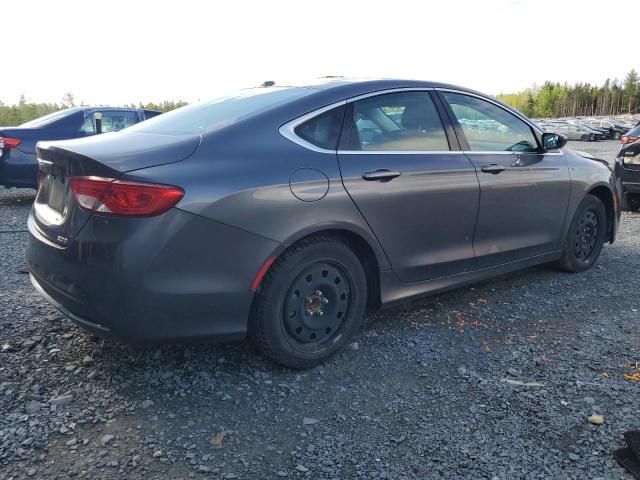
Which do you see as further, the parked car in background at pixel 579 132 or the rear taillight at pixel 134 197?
the parked car in background at pixel 579 132

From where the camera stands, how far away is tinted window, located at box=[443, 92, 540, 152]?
3781 millimetres

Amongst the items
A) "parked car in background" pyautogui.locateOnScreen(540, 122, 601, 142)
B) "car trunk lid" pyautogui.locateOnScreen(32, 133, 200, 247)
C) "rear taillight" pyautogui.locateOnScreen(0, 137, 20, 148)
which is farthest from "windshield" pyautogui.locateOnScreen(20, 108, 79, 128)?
"parked car in background" pyautogui.locateOnScreen(540, 122, 601, 142)

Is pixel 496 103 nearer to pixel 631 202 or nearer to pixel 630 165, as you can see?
pixel 630 165

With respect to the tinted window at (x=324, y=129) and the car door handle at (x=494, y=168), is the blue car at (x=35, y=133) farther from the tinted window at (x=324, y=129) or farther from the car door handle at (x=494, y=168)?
the car door handle at (x=494, y=168)

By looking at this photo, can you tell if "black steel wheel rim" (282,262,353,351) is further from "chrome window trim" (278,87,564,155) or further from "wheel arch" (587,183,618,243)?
"wheel arch" (587,183,618,243)

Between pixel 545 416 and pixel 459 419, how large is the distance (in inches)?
16.7

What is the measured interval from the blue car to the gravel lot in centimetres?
466

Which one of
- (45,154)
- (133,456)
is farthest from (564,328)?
(45,154)

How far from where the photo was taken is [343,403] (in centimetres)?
272

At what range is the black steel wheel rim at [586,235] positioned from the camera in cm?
483

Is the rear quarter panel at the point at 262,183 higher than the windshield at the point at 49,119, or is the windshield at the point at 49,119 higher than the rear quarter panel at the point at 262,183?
the windshield at the point at 49,119

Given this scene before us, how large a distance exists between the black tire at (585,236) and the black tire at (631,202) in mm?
3593

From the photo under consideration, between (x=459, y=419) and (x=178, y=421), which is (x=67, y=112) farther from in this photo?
(x=459, y=419)

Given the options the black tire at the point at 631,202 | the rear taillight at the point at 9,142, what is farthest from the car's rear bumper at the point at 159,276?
Result: the black tire at the point at 631,202
